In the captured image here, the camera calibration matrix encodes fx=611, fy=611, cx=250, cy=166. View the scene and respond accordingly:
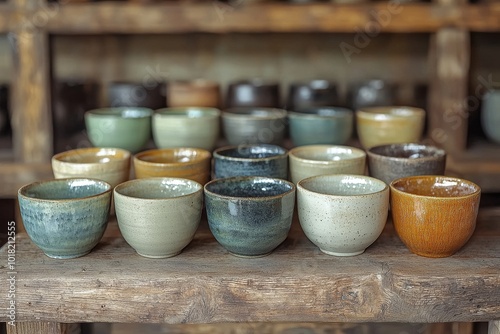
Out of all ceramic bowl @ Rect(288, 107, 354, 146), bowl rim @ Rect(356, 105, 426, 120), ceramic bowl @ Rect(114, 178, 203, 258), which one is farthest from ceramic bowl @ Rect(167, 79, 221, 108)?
ceramic bowl @ Rect(114, 178, 203, 258)

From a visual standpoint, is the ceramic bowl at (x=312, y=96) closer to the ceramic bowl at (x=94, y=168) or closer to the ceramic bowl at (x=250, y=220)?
the ceramic bowl at (x=94, y=168)

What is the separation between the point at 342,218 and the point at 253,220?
14cm

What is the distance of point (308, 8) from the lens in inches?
66.0

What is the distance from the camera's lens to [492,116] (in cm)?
188

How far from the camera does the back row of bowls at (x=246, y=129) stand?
1.53 meters

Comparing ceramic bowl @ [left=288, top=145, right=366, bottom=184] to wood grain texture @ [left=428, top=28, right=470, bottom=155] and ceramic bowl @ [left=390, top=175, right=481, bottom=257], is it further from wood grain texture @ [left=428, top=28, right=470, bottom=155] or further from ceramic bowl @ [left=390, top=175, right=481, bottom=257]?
wood grain texture @ [left=428, top=28, right=470, bottom=155]

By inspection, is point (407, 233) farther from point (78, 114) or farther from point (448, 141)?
point (78, 114)

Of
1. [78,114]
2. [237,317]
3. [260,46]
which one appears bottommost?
[237,317]

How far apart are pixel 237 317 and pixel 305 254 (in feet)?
0.55

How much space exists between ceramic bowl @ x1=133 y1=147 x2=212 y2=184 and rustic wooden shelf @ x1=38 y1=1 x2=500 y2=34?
50 cm

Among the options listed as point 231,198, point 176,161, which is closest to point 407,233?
point 231,198

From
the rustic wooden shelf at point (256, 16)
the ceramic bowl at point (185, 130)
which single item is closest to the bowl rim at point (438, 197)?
the ceramic bowl at point (185, 130)

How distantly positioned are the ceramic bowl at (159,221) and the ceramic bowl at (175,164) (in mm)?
129

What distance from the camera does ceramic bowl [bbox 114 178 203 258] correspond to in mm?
985
